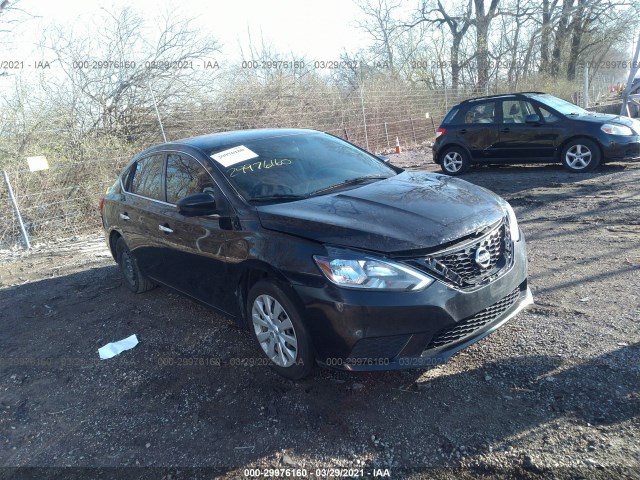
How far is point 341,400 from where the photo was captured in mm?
3045

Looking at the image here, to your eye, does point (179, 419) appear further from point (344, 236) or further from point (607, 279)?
point (607, 279)

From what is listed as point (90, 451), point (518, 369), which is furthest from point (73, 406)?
point (518, 369)

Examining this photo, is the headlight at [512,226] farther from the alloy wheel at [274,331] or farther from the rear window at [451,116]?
the rear window at [451,116]

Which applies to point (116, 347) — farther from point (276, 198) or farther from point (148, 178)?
point (276, 198)

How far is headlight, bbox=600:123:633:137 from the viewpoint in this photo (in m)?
8.43

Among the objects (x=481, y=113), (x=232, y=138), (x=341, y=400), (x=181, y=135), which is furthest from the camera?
(x=181, y=135)

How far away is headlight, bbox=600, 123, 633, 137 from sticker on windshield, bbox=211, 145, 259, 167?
7.28 metres

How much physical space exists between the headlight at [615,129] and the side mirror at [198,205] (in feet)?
25.6

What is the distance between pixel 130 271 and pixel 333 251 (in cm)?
351

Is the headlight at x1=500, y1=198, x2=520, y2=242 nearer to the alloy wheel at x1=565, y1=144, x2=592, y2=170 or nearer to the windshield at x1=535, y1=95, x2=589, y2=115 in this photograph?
the alloy wheel at x1=565, y1=144, x2=592, y2=170

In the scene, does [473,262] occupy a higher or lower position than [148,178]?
lower

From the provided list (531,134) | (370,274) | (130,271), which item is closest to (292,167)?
(370,274)

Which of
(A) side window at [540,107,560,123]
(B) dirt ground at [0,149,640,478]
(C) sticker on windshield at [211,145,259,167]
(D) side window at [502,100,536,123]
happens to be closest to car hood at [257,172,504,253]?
(C) sticker on windshield at [211,145,259,167]

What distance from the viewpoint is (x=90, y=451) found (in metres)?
2.93
